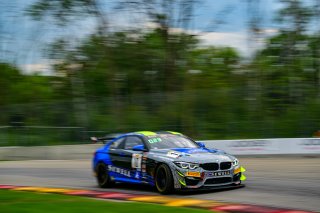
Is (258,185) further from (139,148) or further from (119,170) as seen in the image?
(119,170)

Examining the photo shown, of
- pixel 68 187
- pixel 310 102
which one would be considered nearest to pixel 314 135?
pixel 310 102

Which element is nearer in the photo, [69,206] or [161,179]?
[69,206]

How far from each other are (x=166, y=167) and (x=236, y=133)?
16.6 meters

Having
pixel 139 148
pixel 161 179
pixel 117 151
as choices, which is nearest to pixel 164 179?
pixel 161 179

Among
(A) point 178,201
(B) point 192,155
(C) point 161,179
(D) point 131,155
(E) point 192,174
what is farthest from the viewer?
(D) point 131,155

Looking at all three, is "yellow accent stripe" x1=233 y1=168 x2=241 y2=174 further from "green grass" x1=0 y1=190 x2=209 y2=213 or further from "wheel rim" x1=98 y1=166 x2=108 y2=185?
"wheel rim" x1=98 y1=166 x2=108 y2=185

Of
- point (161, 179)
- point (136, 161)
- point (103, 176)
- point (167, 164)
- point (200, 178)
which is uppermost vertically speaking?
point (167, 164)

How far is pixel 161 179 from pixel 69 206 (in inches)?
109

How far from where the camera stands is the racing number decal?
503 inches

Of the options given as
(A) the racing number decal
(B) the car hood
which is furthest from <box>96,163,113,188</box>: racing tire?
(B) the car hood

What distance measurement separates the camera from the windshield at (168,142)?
12.7 meters

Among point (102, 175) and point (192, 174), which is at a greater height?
point (192, 174)

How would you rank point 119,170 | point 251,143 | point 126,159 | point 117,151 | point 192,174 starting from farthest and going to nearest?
point 251,143
point 117,151
point 119,170
point 126,159
point 192,174

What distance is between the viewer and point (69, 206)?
9766 mm
